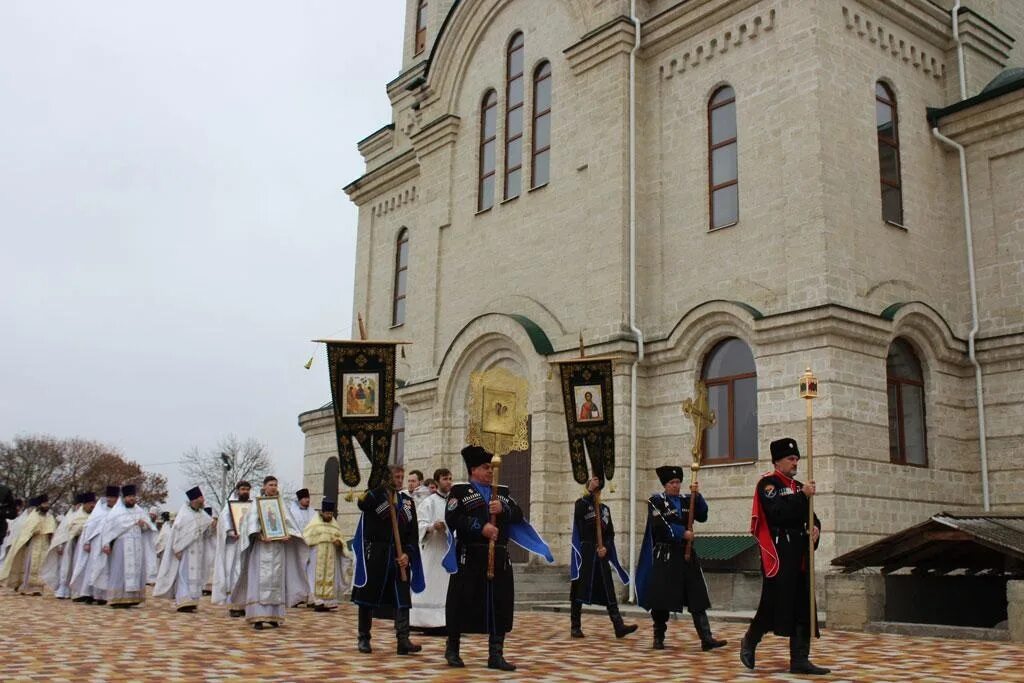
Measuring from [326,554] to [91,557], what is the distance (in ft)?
11.5

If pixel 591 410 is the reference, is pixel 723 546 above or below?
below

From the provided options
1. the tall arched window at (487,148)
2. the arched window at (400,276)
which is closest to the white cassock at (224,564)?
the tall arched window at (487,148)

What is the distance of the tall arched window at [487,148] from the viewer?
20562 mm

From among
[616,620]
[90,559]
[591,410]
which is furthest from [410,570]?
[90,559]

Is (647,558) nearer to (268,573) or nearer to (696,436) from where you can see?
(696,436)

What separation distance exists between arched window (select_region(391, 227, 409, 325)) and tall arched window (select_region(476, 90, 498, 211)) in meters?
3.58

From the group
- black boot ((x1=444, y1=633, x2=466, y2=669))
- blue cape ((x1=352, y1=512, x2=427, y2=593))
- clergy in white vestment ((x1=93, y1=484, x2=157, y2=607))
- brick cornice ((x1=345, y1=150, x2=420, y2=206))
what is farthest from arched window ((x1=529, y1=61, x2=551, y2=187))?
black boot ((x1=444, y1=633, x2=466, y2=669))

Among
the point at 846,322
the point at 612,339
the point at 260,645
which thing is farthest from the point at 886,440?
the point at 260,645

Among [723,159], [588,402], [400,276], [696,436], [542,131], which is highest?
[542,131]

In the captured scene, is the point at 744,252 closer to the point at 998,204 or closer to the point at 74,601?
the point at 998,204

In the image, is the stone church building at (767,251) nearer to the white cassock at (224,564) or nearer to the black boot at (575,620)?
the black boot at (575,620)

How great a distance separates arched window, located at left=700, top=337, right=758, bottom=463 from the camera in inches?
615

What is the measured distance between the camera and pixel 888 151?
54.4 ft

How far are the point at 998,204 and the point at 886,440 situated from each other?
14.9 feet
